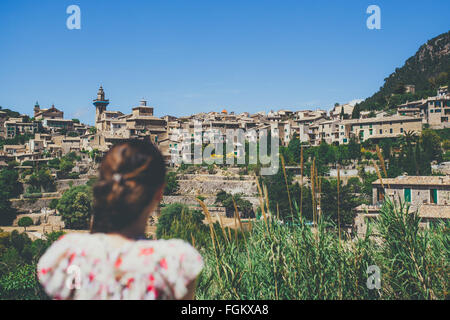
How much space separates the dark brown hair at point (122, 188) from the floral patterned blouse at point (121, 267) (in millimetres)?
44

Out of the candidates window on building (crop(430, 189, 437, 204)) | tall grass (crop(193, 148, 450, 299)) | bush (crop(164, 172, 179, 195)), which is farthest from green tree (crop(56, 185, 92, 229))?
tall grass (crop(193, 148, 450, 299))

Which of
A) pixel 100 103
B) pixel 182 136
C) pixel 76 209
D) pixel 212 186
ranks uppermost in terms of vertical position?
pixel 100 103

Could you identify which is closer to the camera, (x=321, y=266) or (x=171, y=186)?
(x=321, y=266)

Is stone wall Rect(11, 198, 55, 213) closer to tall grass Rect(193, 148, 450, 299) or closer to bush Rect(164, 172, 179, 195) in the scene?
bush Rect(164, 172, 179, 195)

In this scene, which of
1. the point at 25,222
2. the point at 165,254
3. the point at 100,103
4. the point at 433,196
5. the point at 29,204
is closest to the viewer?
the point at 165,254

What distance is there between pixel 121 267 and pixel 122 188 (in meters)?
0.16

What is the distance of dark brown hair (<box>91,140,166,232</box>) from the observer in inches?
31.7

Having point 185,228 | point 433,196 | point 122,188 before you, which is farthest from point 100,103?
point 122,188

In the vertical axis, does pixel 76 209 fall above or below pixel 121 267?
below

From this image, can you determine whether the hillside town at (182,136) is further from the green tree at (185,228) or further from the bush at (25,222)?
the green tree at (185,228)

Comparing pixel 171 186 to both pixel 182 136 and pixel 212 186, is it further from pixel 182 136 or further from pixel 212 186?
pixel 182 136

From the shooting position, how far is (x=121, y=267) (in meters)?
0.78

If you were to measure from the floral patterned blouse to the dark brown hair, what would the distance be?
0.04 meters
